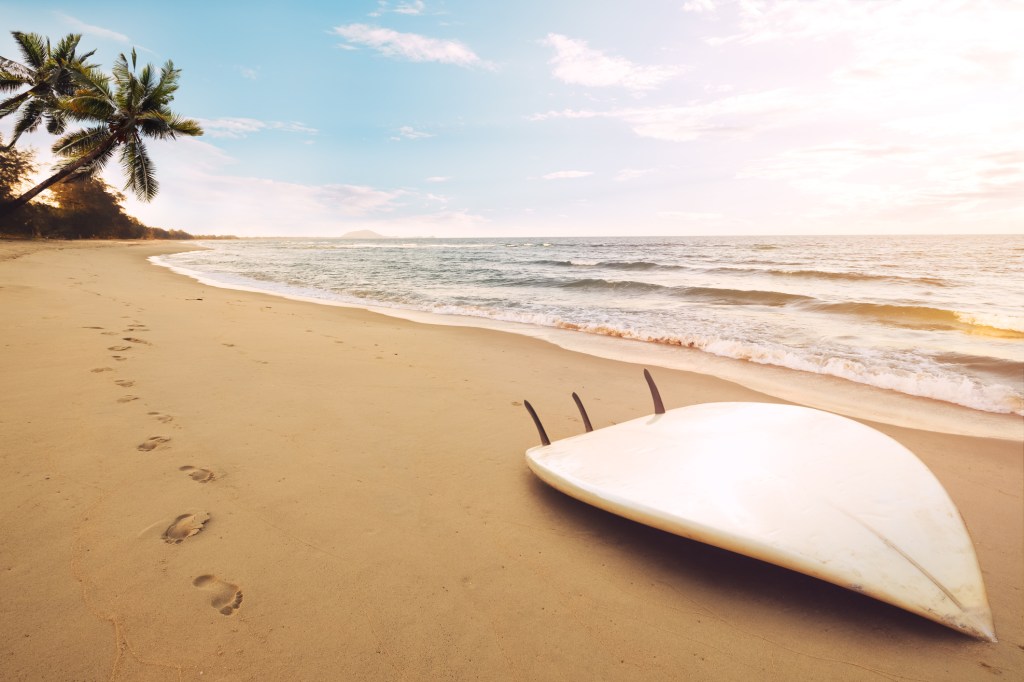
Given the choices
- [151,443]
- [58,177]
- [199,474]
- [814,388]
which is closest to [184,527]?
[199,474]

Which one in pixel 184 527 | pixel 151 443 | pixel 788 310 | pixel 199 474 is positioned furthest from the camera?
pixel 788 310

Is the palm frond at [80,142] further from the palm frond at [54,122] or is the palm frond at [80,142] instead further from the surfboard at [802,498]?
the surfboard at [802,498]

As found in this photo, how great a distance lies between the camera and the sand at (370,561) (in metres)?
1.47

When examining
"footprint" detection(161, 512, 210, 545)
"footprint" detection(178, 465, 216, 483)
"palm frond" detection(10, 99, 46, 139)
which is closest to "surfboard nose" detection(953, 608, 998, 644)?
"footprint" detection(161, 512, 210, 545)

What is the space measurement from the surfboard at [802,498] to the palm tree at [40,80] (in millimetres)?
Answer: 33452

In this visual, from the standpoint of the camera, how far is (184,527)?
1.99 m

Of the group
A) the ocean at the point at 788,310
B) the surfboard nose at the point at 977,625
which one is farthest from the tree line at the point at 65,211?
the surfboard nose at the point at 977,625

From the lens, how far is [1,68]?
2231 centimetres

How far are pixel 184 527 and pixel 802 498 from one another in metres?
2.72

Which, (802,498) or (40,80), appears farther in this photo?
(40,80)

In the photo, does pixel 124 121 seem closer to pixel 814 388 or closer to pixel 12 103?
pixel 12 103

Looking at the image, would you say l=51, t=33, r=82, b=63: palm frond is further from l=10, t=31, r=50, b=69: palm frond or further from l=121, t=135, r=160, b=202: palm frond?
l=121, t=135, r=160, b=202: palm frond

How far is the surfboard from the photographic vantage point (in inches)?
60.0

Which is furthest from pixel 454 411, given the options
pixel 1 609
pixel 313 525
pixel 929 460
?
pixel 929 460
